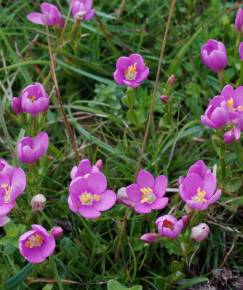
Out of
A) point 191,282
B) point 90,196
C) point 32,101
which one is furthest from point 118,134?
point 191,282

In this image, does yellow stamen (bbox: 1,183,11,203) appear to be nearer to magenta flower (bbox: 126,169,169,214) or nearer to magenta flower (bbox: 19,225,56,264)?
magenta flower (bbox: 19,225,56,264)

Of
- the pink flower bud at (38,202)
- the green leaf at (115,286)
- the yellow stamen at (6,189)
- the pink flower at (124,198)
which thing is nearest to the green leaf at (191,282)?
the green leaf at (115,286)

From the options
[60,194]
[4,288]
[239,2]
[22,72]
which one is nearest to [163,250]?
[60,194]

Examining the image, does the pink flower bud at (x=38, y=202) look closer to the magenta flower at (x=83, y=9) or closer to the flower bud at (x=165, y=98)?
the flower bud at (x=165, y=98)

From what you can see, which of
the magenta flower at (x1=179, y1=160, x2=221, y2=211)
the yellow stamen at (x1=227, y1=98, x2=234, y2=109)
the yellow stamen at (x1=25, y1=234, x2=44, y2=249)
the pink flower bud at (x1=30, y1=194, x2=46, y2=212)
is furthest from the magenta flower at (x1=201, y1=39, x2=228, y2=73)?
the yellow stamen at (x1=25, y1=234, x2=44, y2=249)

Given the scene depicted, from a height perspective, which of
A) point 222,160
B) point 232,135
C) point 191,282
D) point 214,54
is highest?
point 214,54

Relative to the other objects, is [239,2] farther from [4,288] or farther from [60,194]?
[4,288]

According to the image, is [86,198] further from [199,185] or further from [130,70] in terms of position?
[130,70]
